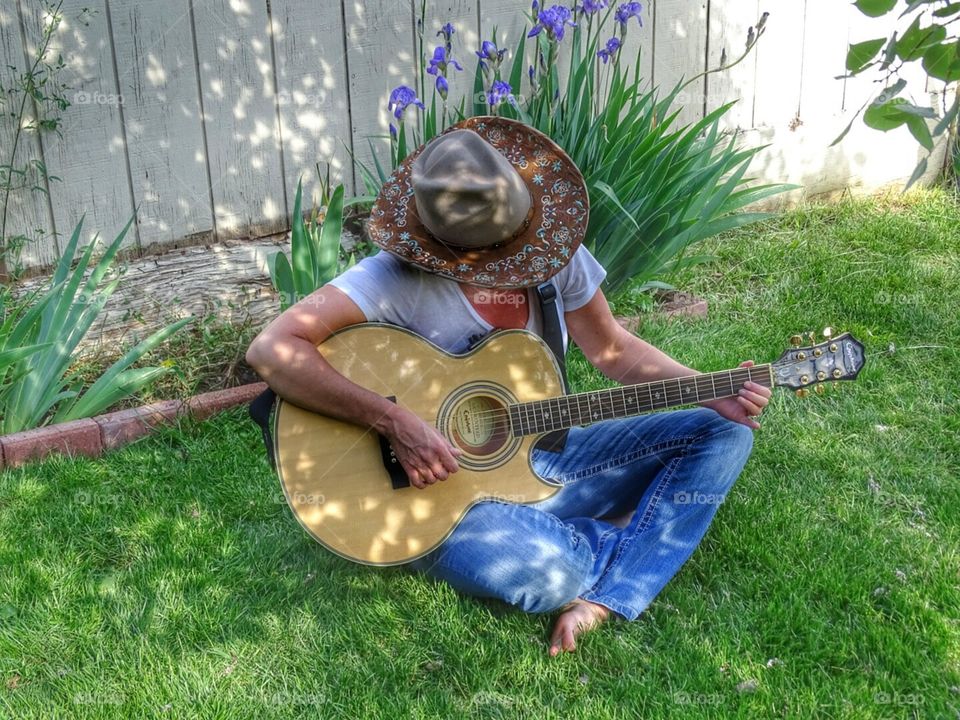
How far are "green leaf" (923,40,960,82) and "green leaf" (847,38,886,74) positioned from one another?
0.10m

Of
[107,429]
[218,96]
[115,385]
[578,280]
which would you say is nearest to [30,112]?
[218,96]

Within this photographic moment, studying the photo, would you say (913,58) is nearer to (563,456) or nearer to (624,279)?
(563,456)

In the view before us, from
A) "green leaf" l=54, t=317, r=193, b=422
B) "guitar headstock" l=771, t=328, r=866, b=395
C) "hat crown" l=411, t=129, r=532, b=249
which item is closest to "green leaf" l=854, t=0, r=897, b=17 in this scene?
"hat crown" l=411, t=129, r=532, b=249

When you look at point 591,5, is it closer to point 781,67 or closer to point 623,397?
point 781,67

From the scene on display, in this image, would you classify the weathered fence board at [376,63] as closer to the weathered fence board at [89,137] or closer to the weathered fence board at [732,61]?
the weathered fence board at [89,137]

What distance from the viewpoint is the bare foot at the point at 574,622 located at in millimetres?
2498

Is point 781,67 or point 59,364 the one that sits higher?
point 781,67

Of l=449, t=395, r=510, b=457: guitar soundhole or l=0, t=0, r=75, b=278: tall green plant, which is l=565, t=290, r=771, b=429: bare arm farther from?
l=0, t=0, r=75, b=278: tall green plant

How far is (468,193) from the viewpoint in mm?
2361

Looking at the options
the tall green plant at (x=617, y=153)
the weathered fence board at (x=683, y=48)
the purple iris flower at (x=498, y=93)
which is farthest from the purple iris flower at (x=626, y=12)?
the weathered fence board at (x=683, y=48)

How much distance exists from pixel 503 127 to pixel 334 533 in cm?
115

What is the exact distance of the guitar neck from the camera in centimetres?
259

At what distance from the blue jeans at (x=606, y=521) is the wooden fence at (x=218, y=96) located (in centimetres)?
209

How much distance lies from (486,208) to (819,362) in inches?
37.0
